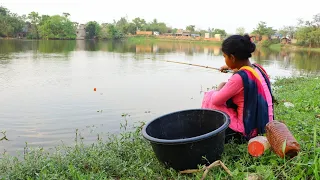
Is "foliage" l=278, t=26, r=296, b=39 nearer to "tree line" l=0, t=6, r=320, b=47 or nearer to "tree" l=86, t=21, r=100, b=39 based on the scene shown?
"tree line" l=0, t=6, r=320, b=47

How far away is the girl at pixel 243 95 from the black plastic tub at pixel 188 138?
184 mm

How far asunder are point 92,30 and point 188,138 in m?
64.1

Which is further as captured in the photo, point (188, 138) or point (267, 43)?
point (267, 43)

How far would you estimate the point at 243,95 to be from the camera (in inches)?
106

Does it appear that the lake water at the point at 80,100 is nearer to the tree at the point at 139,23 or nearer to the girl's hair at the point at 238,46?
the girl's hair at the point at 238,46

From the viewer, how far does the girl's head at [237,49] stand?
2746 mm

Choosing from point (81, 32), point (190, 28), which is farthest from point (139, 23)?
point (81, 32)

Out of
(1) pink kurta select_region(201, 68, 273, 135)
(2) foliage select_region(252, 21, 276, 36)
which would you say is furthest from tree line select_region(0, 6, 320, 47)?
(1) pink kurta select_region(201, 68, 273, 135)

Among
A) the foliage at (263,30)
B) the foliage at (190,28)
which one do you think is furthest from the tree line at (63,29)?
the foliage at (190,28)

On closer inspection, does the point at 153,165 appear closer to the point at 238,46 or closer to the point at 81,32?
the point at 238,46

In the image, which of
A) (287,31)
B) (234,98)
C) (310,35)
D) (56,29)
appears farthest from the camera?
(287,31)

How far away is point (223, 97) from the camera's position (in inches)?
108

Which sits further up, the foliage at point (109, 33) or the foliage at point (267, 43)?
the foliage at point (109, 33)

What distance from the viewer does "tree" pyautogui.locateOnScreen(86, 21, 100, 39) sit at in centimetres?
6247
